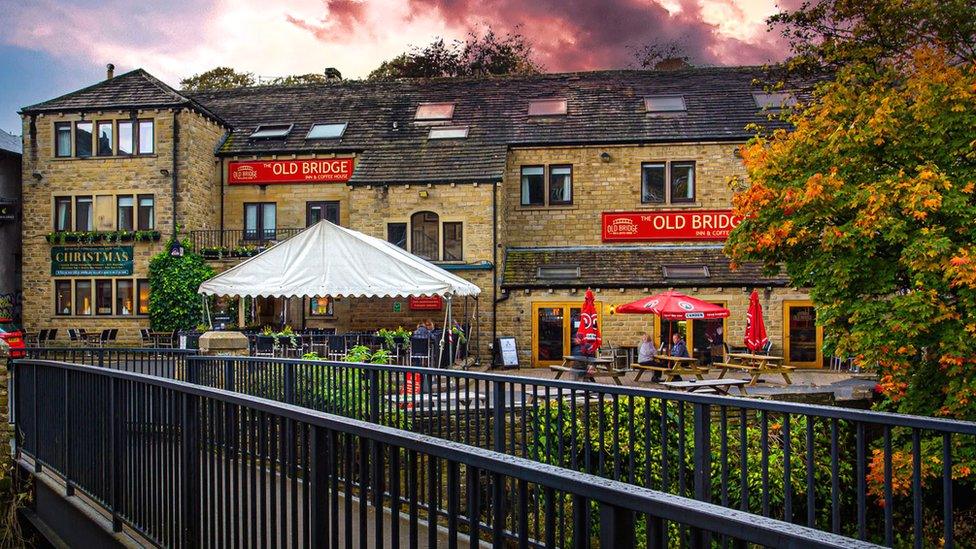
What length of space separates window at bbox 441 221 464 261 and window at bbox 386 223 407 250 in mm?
1226

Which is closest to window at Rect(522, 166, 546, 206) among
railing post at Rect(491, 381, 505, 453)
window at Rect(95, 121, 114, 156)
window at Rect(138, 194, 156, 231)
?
window at Rect(138, 194, 156, 231)

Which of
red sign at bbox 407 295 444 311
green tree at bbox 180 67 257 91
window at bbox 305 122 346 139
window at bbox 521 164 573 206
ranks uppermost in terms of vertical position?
green tree at bbox 180 67 257 91

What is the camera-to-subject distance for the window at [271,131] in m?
26.3

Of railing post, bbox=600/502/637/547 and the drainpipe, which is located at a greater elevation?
the drainpipe

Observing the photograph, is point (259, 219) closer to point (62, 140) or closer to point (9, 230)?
point (62, 140)

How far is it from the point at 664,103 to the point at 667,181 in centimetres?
320

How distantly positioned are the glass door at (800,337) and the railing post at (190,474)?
1985 cm

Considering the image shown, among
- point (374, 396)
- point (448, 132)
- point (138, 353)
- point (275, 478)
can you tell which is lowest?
point (138, 353)

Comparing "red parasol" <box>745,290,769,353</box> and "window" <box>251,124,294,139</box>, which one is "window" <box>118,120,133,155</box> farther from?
"red parasol" <box>745,290,769,353</box>

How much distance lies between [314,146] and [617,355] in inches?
467

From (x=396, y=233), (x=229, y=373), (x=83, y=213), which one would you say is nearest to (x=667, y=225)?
(x=396, y=233)

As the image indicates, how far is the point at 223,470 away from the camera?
435 cm

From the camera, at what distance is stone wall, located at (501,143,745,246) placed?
2395 centimetres

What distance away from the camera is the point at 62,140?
83.3ft
